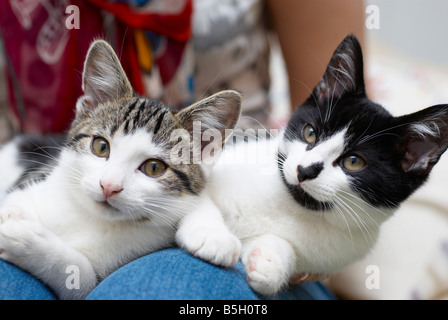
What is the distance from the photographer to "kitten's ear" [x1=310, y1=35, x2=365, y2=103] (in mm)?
907

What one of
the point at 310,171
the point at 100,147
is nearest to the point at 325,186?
the point at 310,171

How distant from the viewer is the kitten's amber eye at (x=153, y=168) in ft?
2.89

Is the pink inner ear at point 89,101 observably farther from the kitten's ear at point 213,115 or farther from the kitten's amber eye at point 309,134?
the kitten's amber eye at point 309,134

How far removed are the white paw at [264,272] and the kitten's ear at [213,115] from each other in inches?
12.0

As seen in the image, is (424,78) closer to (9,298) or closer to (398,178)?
(398,178)

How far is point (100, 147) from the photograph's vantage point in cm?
89

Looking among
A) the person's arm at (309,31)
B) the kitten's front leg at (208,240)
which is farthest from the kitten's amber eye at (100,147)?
the person's arm at (309,31)

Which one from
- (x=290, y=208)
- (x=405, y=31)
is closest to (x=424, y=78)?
(x=405, y=31)

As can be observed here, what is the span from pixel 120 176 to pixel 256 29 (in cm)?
111

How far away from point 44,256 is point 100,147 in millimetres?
268

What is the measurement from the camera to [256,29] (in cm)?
166

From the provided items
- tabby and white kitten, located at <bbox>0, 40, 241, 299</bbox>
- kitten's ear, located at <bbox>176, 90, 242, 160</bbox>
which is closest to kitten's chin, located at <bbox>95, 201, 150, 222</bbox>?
tabby and white kitten, located at <bbox>0, 40, 241, 299</bbox>

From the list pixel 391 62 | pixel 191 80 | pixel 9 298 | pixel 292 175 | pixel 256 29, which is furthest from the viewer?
pixel 391 62

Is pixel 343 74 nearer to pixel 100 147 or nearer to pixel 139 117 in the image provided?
pixel 139 117
